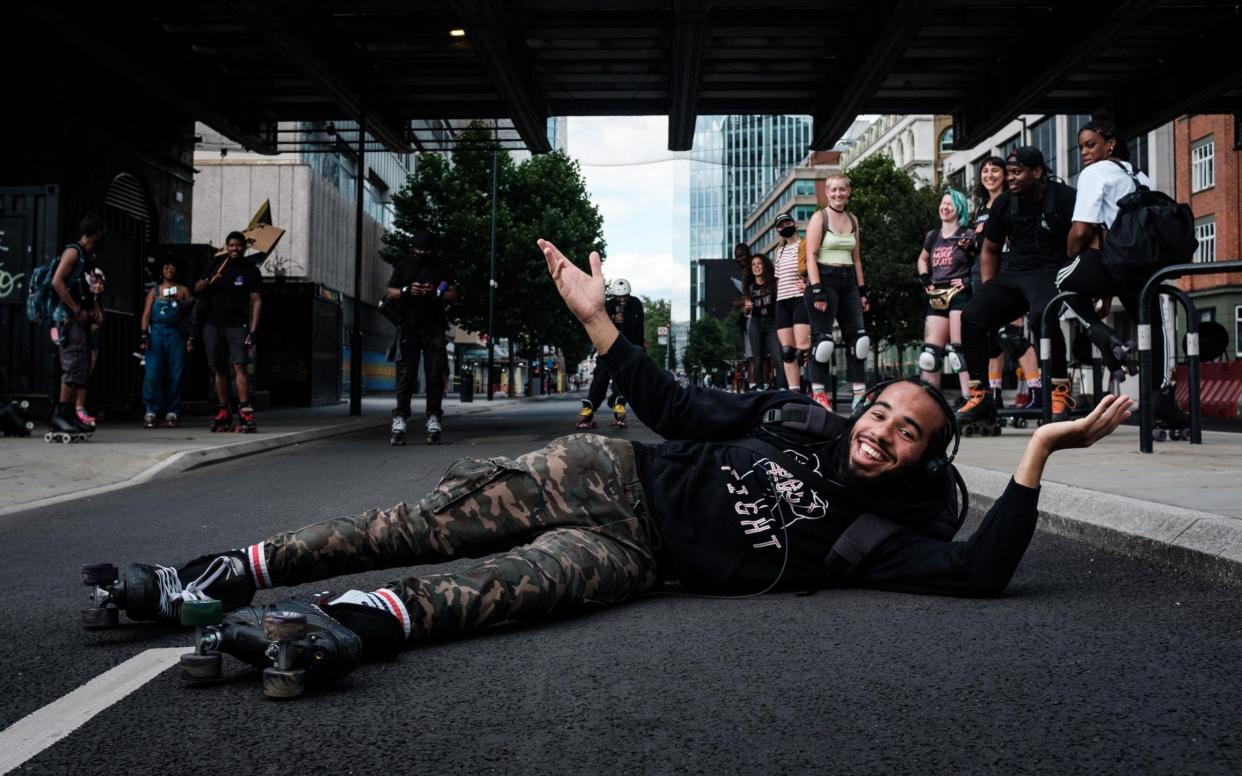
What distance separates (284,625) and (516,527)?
0.89 m

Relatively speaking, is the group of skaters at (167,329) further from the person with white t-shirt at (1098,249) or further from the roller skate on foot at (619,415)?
the person with white t-shirt at (1098,249)

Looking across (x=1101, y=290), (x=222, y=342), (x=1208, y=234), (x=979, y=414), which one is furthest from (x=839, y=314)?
(x=1208, y=234)

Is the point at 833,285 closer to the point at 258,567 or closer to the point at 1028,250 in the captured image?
the point at 1028,250

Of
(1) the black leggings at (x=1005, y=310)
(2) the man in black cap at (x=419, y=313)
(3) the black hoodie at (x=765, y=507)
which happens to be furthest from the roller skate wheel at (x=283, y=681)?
(2) the man in black cap at (x=419, y=313)

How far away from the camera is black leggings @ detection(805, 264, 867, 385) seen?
10.9 m

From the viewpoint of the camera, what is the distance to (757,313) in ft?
46.4

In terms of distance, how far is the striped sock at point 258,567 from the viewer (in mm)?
2703

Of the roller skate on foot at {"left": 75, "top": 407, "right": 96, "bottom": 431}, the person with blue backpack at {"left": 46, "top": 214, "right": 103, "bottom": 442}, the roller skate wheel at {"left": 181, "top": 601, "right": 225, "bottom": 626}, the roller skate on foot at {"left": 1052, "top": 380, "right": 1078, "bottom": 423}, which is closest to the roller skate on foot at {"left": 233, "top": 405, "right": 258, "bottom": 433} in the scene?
the roller skate on foot at {"left": 75, "top": 407, "right": 96, "bottom": 431}

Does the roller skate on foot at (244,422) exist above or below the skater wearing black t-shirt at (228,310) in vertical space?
below

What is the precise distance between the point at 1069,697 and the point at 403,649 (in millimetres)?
1509

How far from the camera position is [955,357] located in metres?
9.31

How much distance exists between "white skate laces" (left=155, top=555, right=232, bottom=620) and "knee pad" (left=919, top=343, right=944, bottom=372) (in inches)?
314

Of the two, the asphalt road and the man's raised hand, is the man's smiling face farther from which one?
the man's raised hand

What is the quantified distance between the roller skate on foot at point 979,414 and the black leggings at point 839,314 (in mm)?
1832
